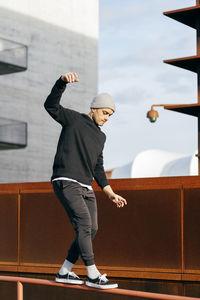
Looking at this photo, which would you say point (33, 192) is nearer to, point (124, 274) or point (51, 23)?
point (124, 274)

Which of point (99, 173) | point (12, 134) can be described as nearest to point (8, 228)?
point (99, 173)

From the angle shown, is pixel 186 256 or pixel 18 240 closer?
pixel 186 256

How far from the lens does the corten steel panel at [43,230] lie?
9641 mm

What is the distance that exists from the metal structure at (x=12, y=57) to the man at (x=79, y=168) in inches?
902

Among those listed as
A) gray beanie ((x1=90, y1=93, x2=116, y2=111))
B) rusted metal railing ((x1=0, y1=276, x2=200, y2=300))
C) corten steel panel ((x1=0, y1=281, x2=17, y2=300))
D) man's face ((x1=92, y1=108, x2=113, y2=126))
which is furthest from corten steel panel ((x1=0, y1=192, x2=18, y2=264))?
gray beanie ((x1=90, y1=93, x2=116, y2=111))

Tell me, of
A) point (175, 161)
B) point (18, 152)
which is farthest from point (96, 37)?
point (175, 161)

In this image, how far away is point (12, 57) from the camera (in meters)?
29.3

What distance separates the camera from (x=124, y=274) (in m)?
9.02

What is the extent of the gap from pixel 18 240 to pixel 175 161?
216 feet

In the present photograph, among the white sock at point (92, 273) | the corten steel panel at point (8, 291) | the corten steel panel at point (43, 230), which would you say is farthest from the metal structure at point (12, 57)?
the white sock at point (92, 273)

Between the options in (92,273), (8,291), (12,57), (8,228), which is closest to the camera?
(92,273)

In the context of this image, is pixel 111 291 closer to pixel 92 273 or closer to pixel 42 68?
pixel 92 273

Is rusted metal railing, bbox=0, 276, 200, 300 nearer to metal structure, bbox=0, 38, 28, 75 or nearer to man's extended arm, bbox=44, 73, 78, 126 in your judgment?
man's extended arm, bbox=44, 73, 78, 126

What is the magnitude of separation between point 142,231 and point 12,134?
20933 millimetres
